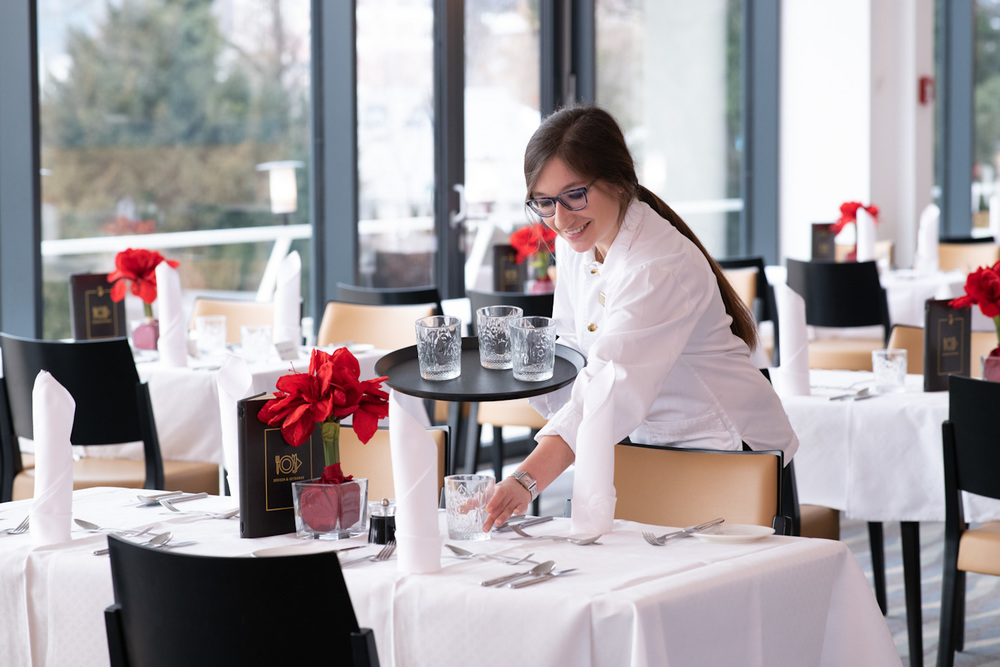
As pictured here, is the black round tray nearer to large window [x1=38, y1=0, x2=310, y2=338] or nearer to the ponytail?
the ponytail

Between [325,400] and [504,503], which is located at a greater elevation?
[325,400]

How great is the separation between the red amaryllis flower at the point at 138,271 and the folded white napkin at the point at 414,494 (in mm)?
2706

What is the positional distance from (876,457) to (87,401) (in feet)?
7.25

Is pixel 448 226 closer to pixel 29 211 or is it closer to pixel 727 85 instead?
pixel 29 211

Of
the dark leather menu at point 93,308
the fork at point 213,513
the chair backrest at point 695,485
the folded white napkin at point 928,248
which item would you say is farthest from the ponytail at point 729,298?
the folded white napkin at point 928,248

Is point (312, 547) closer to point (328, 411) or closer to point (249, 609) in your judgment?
point (328, 411)

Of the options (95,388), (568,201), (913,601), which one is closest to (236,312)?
(95,388)

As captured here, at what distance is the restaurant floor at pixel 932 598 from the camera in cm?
351

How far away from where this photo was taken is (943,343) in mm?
3533

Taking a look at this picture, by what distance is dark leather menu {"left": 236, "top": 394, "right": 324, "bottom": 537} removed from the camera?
2027 mm

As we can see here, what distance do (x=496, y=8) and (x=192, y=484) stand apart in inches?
150

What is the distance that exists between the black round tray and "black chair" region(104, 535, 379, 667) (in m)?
0.61

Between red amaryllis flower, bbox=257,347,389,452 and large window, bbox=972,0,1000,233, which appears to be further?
large window, bbox=972,0,1000,233

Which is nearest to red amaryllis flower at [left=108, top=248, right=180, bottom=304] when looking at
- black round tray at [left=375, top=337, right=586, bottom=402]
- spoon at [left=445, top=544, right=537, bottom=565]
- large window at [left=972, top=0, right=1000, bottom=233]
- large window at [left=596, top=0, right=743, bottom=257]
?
black round tray at [left=375, top=337, right=586, bottom=402]
